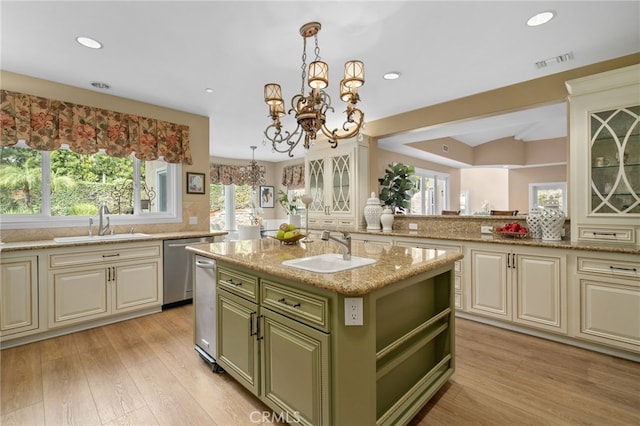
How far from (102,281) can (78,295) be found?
0.22m

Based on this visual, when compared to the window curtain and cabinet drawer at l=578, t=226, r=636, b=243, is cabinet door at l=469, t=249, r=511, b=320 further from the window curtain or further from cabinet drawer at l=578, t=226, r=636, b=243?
the window curtain

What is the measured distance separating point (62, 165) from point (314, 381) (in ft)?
12.2

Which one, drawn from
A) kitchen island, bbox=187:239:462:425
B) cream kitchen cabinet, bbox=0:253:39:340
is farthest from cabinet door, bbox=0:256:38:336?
kitchen island, bbox=187:239:462:425

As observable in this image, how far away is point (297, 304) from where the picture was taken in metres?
1.50

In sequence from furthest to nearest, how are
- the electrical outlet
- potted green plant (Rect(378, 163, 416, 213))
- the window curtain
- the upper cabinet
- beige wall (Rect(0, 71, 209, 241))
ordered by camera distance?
the window curtain → potted green plant (Rect(378, 163, 416, 213)) → beige wall (Rect(0, 71, 209, 241)) → the upper cabinet → the electrical outlet

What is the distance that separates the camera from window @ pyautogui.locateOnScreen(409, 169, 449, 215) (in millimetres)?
6469

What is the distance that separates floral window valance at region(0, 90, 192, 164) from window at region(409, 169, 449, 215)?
458 cm

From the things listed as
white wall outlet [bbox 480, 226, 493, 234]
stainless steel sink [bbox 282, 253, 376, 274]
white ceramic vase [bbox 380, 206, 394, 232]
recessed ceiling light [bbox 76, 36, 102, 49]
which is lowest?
Answer: stainless steel sink [bbox 282, 253, 376, 274]

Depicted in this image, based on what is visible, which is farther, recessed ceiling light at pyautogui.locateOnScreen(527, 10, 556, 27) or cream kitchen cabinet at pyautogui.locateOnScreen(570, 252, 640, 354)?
cream kitchen cabinet at pyautogui.locateOnScreen(570, 252, 640, 354)

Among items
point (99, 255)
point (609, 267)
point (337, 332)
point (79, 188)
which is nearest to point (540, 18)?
point (609, 267)

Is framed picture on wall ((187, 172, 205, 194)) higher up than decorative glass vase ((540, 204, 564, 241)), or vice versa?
framed picture on wall ((187, 172, 205, 194))

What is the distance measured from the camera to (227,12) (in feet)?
6.63

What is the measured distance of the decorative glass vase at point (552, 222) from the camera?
9.19 feet

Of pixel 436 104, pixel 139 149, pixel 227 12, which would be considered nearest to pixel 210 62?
pixel 227 12
